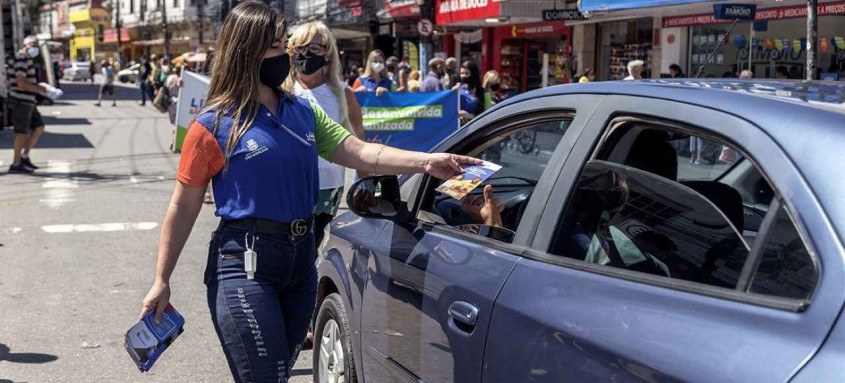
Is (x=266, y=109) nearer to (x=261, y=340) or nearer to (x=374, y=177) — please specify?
(x=374, y=177)

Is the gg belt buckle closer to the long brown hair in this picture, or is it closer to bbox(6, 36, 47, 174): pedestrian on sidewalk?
the long brown hair

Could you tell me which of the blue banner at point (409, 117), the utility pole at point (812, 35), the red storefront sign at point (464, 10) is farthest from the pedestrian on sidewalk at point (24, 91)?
the red storefront sign at point (464, 10)

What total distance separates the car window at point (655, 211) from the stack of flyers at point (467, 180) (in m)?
0.44

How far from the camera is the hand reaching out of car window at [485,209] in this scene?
3.24 m

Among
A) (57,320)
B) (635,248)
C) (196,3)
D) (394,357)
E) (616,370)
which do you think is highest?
(196,3)

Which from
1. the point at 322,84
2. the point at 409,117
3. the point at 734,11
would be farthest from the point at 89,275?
the point at 734,11

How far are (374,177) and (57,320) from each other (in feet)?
11.2

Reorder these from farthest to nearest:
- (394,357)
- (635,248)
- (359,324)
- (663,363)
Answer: (359,324) → (394,357) → (635,248) → (663,363)

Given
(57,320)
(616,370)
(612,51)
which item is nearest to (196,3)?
(612,51)

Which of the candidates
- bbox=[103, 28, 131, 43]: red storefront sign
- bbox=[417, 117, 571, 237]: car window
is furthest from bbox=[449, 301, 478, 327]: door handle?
bbox=[103, 28, 131, 43]: red storefront sign

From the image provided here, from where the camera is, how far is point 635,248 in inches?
99.0

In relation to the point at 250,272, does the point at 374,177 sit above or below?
above

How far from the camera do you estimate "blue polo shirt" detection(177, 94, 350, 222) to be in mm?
3004

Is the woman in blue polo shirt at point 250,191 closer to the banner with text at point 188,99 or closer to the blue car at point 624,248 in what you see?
the blue car at point 624,248
